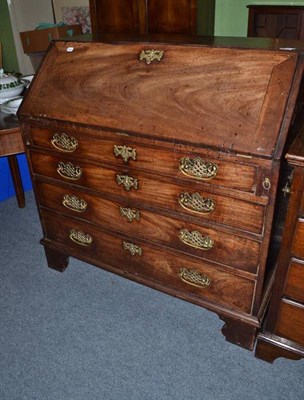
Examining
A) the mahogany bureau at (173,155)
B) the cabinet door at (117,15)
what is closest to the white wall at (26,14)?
the cabinet door at (117,15)

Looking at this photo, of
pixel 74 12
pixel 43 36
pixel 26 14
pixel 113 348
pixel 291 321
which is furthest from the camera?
pixel 26 14

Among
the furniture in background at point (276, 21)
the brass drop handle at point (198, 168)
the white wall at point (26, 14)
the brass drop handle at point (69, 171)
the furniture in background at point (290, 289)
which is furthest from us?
the white wall at point (26, 14)

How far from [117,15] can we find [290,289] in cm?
274

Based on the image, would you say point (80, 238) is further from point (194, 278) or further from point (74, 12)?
point (74, 12)

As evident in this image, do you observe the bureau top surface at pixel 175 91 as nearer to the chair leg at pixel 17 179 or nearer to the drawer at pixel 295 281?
the drawer at pixel 295 281

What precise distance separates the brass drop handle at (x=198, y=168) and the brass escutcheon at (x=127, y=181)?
0.24 metres

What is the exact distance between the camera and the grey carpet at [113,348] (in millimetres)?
1494

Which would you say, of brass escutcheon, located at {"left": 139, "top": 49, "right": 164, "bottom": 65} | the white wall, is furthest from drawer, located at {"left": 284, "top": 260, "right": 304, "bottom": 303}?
the white wall

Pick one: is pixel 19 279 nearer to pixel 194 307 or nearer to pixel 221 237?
pixel 194 307

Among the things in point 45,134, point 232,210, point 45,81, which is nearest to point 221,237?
point 232,210

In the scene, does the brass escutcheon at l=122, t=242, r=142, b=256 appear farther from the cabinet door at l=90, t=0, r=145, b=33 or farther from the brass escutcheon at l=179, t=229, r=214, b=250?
the cabinet door at l=90, t=0, r=145, b=33

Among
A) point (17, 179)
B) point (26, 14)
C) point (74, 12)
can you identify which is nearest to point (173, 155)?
point (17, 179)

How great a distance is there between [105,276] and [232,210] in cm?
102

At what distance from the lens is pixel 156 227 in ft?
5.17
